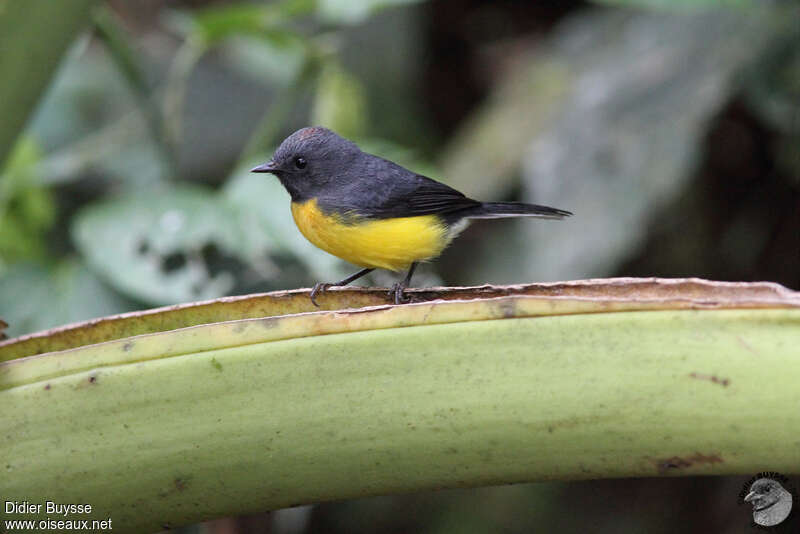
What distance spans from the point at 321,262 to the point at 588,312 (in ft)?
5.45

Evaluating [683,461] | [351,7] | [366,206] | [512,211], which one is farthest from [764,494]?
[351,7]

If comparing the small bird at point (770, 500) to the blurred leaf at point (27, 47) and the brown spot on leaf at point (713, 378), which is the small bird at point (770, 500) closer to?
the brown spot on leaf at point (713, 378)

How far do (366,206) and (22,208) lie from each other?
1.29 meters

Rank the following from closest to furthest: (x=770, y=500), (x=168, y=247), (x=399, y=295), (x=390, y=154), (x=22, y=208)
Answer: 1. (x=770, y=500)
2. (x=399, y=295)
3. (x=168, y=247)
4. (x=390, y=154)
5. (x=22, y=208)

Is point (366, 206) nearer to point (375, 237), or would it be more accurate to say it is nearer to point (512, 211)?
point (375, 237)

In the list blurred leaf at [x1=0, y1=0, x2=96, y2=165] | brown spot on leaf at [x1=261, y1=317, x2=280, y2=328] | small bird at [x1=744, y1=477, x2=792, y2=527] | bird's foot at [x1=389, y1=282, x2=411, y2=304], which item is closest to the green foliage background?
blurred leaf at [x1=0, y1=0, x2=96, y2=165]

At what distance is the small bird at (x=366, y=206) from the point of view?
A: 233cm

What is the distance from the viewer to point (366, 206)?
240cm

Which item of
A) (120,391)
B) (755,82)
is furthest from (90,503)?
(755,82)

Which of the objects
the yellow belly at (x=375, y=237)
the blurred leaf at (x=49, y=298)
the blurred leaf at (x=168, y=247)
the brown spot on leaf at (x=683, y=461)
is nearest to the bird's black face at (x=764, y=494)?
the brown spot on leaf at (x=683, y=461)

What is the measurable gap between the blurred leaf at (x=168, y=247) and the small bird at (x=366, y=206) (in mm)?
325

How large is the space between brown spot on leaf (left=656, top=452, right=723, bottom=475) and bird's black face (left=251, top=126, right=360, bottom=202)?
4.80 ft

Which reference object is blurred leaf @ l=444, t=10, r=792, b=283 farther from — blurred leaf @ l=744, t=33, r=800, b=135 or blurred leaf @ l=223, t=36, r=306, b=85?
blurred leaf @ l=223, t=36, r=306, b=85

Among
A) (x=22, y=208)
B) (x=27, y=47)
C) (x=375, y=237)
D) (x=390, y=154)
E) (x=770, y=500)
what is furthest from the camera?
(x=22, y=208)
